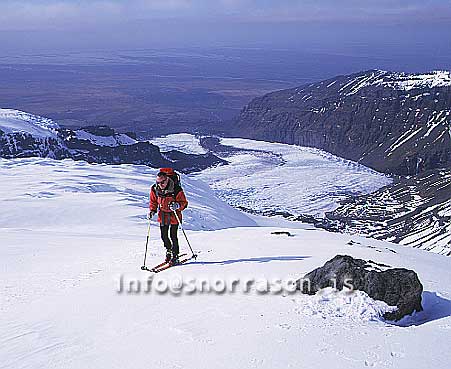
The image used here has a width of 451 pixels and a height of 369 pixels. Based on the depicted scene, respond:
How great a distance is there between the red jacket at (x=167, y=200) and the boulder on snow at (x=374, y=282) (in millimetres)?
4485

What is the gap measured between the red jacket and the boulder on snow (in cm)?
449

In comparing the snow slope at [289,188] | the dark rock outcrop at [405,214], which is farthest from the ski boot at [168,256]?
A: the snow slope at [289,188]

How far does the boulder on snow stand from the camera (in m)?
10.5

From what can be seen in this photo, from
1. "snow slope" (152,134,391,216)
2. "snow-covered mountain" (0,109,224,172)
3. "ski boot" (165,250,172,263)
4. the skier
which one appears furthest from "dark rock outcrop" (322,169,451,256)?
the skier

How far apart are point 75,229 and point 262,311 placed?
Result: 24.7 meters

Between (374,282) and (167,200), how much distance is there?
243 inches

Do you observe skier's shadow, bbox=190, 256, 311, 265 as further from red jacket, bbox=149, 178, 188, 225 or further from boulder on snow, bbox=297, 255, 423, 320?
boulder on snow, bbox=297, 255, 423, 320

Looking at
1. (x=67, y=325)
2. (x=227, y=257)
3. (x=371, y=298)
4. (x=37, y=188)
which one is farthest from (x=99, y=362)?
(x=37, y=188)

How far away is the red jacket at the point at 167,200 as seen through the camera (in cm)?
1480

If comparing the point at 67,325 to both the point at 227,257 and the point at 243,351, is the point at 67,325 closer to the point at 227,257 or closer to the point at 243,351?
the point at 243,351

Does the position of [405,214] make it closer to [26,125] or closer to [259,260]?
[26,125]

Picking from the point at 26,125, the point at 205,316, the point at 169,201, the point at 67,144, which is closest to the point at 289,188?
the point at 67,144

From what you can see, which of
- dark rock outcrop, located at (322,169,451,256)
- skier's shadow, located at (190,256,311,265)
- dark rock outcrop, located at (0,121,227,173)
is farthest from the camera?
dark rock outcrop, located at (0,121,227,173)

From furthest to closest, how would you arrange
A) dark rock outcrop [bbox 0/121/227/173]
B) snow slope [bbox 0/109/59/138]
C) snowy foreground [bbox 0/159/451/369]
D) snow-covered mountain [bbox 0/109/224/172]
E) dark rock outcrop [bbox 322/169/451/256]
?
snow slope [bbox 0/109/59/138] → snow-covered mountain [bbox 0/109/224/172] → dark rock outcrop [bbox 0/121/227/173] → dark rock outcrop [bbox 322/169/451/256] → snowy foreground [bbox 0/159/451/369]
